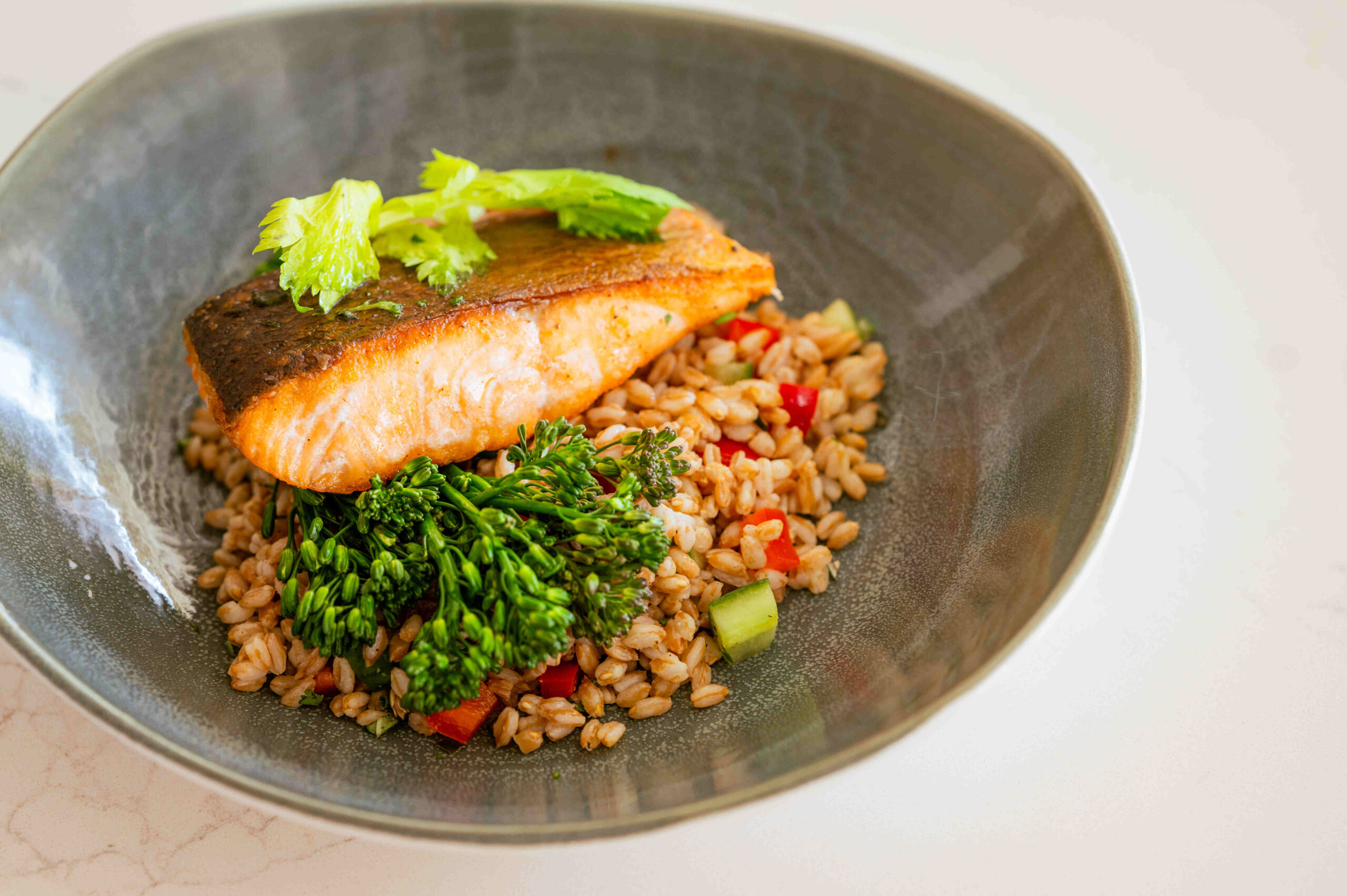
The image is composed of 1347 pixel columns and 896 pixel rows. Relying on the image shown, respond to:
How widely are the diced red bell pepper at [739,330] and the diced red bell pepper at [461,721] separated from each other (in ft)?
4.67

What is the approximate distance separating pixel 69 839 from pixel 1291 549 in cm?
341

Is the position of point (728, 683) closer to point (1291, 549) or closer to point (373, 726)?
point (373, 726)

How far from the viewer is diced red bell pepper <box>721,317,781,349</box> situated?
10.1ft

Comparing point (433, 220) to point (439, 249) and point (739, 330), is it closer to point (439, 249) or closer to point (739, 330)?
point (439, 249)

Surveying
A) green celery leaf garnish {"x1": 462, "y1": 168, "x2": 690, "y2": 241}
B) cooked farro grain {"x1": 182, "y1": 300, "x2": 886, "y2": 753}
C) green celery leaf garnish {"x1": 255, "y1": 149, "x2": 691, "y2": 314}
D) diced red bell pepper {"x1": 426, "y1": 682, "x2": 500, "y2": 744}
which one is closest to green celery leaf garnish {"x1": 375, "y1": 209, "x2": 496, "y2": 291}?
green celery leaf garnish {"x1": 255, "y1": 149, "x2": 691, "y2": 314}

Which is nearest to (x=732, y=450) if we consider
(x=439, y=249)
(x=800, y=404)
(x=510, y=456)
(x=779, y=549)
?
(x=800, y=404)

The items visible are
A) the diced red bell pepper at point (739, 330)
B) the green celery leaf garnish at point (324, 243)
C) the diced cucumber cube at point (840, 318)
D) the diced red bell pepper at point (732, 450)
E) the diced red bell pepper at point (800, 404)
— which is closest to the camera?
the green celery leaf garnish at point (324, 243)

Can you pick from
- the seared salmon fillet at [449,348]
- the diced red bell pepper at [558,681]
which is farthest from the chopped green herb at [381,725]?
the seared salmon fillet at [449,348]

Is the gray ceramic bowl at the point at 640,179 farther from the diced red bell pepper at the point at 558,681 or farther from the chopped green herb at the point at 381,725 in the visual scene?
the diced red bell pepper at the point at 558,681

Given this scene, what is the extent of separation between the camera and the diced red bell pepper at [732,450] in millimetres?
2773

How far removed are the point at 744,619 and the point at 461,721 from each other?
2.42 ft

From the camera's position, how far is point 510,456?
2.43m

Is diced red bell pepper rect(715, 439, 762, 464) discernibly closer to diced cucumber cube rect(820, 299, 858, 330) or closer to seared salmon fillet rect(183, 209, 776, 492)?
seared salmon fillet rect(183, 209, 776, 492)

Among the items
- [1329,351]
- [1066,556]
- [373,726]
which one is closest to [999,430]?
[1066,556]
